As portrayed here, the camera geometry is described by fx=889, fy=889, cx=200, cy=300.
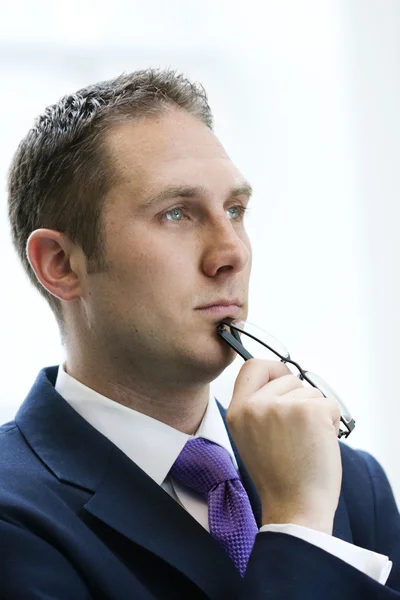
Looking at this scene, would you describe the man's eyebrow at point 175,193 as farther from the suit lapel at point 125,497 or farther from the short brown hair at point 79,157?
the suit lapel at point 125,497

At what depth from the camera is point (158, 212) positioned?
144 cm

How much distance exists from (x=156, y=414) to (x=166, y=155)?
1.43 feet

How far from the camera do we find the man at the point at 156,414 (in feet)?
4.12

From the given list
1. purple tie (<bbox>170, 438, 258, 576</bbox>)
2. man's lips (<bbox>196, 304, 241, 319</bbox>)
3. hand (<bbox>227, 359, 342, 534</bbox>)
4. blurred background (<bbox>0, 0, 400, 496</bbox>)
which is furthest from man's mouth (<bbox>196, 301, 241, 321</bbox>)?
blurred background (<bbox>0, 0, 400, 496</bbox>)

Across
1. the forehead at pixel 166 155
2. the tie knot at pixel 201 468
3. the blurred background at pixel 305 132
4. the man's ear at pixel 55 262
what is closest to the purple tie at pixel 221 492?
the tie knot at pixel 201 468

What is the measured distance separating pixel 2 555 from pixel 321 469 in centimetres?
46

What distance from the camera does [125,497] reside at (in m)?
1.36

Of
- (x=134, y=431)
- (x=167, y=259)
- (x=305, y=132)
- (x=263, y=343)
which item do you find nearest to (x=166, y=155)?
(x=167, y=259)

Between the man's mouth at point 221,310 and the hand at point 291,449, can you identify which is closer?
the hand at point 291,449

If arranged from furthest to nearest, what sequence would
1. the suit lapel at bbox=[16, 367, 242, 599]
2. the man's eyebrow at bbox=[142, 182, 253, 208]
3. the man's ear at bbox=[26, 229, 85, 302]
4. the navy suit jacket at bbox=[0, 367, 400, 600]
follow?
the man's ear at bbox=[26, 229, 85, 302] → the man's eyebrow at bbox=[142, 182, 253, 208] → the suit lapel at bbox=[16, 367, 242, 599] → the navy suit jacket at bbox=[0, 367, 400, 600]

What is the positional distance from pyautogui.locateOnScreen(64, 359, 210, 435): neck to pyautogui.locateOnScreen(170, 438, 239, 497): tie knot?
0.20 ft

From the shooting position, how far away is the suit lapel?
131 cm

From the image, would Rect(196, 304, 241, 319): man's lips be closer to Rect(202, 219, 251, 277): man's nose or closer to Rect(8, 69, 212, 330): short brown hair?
Rect(202, 219, 251, 277): man's nose

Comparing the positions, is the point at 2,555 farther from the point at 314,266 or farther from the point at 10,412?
the point at 314,266
